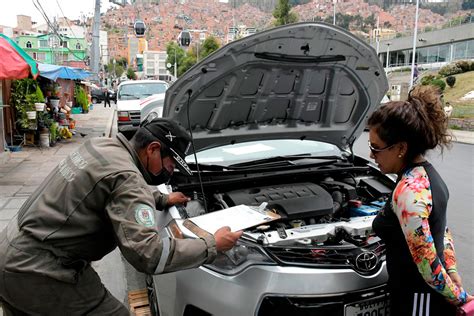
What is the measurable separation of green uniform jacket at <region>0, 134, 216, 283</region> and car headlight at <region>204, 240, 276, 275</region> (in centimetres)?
26

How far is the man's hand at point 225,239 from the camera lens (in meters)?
2.05

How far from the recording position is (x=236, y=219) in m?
2.39

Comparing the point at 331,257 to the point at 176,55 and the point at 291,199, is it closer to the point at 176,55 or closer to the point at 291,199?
the point at 291,199

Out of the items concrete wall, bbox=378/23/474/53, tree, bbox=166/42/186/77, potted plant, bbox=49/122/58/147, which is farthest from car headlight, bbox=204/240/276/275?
tree, bbox=166/42/186/77

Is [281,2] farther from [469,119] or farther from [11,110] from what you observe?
[11,110]

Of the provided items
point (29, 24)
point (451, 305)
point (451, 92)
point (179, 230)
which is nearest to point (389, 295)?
point (451, 305)

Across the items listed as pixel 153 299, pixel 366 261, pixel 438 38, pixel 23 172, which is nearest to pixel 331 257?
pixel 366 261

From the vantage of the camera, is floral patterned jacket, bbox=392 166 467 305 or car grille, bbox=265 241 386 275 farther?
car grille, bbox=265 241 386 275

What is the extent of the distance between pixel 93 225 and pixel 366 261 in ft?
4.50

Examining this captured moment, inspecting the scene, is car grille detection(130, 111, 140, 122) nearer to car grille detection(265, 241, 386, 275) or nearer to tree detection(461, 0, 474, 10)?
car grille detection(265, 241, 386, 275)

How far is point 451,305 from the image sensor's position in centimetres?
196

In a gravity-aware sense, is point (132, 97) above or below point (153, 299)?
above

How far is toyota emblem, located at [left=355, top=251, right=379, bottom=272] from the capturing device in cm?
219

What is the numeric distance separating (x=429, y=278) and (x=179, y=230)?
1285mm
